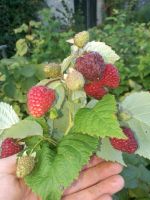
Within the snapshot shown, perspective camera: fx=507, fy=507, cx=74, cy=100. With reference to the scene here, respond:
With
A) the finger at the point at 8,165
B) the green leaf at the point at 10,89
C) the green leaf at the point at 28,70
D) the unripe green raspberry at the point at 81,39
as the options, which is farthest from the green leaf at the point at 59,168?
the green leaf at the point at 10,89

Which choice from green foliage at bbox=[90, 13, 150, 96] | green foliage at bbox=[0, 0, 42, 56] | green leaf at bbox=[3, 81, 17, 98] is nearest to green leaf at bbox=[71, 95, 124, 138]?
green leaf at bbox=[3, 81, 17, 98]

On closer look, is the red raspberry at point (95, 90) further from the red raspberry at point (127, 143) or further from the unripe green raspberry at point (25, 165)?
the unripe green raspberry at point (25, 165)

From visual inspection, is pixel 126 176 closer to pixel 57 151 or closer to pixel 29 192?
pixel 29 192

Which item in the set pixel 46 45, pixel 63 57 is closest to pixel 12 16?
pixel 46 45

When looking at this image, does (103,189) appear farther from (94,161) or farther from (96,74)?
(96,74)

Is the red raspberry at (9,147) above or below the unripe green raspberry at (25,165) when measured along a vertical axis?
below

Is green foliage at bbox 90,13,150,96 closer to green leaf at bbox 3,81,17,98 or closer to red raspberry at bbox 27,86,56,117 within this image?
green leaf at bbox 3,81,17,98

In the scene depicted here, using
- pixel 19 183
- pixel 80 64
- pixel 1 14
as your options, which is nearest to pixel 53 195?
pixel 19 183
